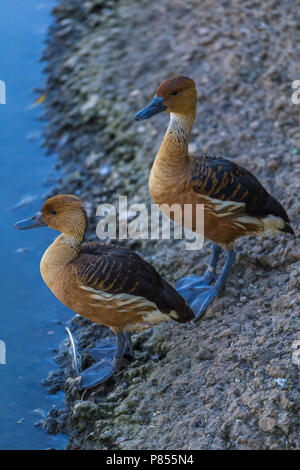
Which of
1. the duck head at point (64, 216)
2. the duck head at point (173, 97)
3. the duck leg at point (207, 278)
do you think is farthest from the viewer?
the duck leg at point (207, 278)

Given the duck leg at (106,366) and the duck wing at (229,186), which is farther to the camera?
the duck wing at (229,186)

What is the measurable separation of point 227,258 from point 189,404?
147 cm

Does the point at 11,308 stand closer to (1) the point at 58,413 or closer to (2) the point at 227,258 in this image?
(1) the point at 58,413

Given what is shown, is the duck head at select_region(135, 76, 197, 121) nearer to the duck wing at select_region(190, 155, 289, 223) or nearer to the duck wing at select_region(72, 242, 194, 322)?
the duck wing at select_region(190, 155, 289, 223)

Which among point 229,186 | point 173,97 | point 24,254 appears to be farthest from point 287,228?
point 24,254

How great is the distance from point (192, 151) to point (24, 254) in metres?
2.06

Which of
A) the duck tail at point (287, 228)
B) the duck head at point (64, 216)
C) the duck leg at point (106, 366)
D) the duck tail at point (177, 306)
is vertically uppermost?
the duck head at point (64, 216)

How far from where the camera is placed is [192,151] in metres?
6.87

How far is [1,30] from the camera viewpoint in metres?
9.43

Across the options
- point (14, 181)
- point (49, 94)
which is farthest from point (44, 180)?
point (49, 94)

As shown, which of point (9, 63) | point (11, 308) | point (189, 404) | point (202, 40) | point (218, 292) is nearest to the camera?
point (189, 404)

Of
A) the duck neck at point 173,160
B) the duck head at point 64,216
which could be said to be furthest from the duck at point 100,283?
the duck neck at point 173,160

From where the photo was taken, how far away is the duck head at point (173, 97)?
207 inches

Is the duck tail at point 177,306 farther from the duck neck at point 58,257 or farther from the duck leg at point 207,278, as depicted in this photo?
the duck neck at point 58,257
